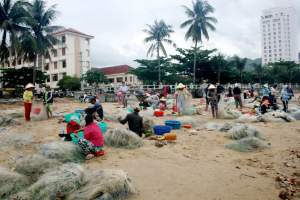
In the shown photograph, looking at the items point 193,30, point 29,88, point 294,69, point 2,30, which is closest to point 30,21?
point 2,30

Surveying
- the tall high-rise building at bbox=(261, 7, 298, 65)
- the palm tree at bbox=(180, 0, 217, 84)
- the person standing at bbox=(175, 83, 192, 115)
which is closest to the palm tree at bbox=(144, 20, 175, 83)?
the palm tree at bbox=(180, 0, 217, 84)

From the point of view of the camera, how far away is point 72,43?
174ft

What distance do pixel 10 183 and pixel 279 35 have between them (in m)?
125

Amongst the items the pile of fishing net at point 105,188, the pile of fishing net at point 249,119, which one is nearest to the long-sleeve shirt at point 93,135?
the pile of fishing net at point 105,188

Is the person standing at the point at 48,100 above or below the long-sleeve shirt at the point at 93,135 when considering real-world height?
above

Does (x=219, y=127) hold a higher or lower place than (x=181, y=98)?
lower

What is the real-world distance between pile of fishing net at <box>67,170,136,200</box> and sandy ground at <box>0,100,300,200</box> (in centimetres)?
18

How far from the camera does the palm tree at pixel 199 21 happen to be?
33812 millimetres

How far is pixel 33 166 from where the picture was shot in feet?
16.8

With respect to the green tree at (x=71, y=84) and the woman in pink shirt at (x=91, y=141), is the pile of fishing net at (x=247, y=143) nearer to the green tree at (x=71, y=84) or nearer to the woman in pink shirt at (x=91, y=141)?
the woman in pink shirt at (x=91, y=141)

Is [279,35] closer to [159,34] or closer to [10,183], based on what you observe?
[159,34]

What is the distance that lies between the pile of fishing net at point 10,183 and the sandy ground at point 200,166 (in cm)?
127

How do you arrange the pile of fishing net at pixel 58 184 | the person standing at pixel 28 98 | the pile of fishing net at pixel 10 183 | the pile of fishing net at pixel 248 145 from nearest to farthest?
1. the pile of fishing net at pixel 58 184
2. the pile of fishing net at pixel 10 183
3. the pile of fishing net at pixel 248 145
4. the person standing at pixel 28 98

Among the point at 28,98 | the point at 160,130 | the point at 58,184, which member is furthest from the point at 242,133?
the point at 28,98
